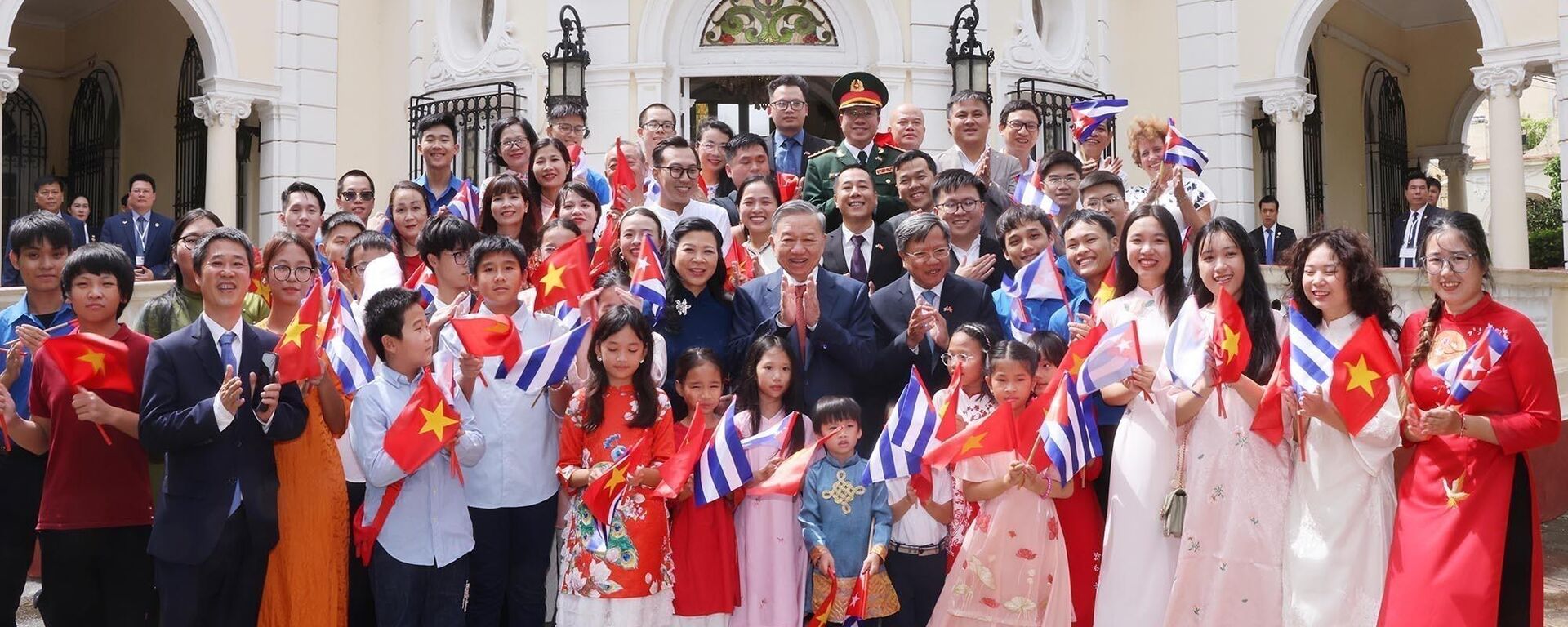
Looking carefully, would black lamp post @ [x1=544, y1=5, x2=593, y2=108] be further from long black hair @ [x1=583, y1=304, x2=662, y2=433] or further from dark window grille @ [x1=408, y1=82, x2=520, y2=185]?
long black hair @ [x1=583, y1=304, x2=662, y2=433]

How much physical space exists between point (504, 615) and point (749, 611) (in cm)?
92

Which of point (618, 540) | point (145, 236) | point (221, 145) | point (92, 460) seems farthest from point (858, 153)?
point (221, 145)

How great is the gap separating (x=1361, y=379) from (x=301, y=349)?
3500 millimetres

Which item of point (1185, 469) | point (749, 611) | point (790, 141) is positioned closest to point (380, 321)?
point (749, 611)

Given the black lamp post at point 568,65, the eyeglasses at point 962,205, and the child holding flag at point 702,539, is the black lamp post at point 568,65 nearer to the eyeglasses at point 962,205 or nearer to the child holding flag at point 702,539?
the eyeglasses at point 962,205

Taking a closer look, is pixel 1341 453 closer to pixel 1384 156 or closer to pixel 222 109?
pixel 222 109

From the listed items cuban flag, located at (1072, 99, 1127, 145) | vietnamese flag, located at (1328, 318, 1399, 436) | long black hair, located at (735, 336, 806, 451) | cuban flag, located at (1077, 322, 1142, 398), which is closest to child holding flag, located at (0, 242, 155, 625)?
long black hair, located at (735, 336, 806, 451)

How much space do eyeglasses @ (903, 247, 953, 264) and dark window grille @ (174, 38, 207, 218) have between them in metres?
11.6

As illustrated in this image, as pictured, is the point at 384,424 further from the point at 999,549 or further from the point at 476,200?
the point at 476,200

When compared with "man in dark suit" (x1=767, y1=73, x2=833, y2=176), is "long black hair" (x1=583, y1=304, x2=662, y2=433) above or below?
below

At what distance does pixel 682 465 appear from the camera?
4789 mm

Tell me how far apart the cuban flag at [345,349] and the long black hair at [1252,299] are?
296 cm

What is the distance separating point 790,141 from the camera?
7.63m

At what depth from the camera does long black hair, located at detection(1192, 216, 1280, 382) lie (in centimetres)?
475
